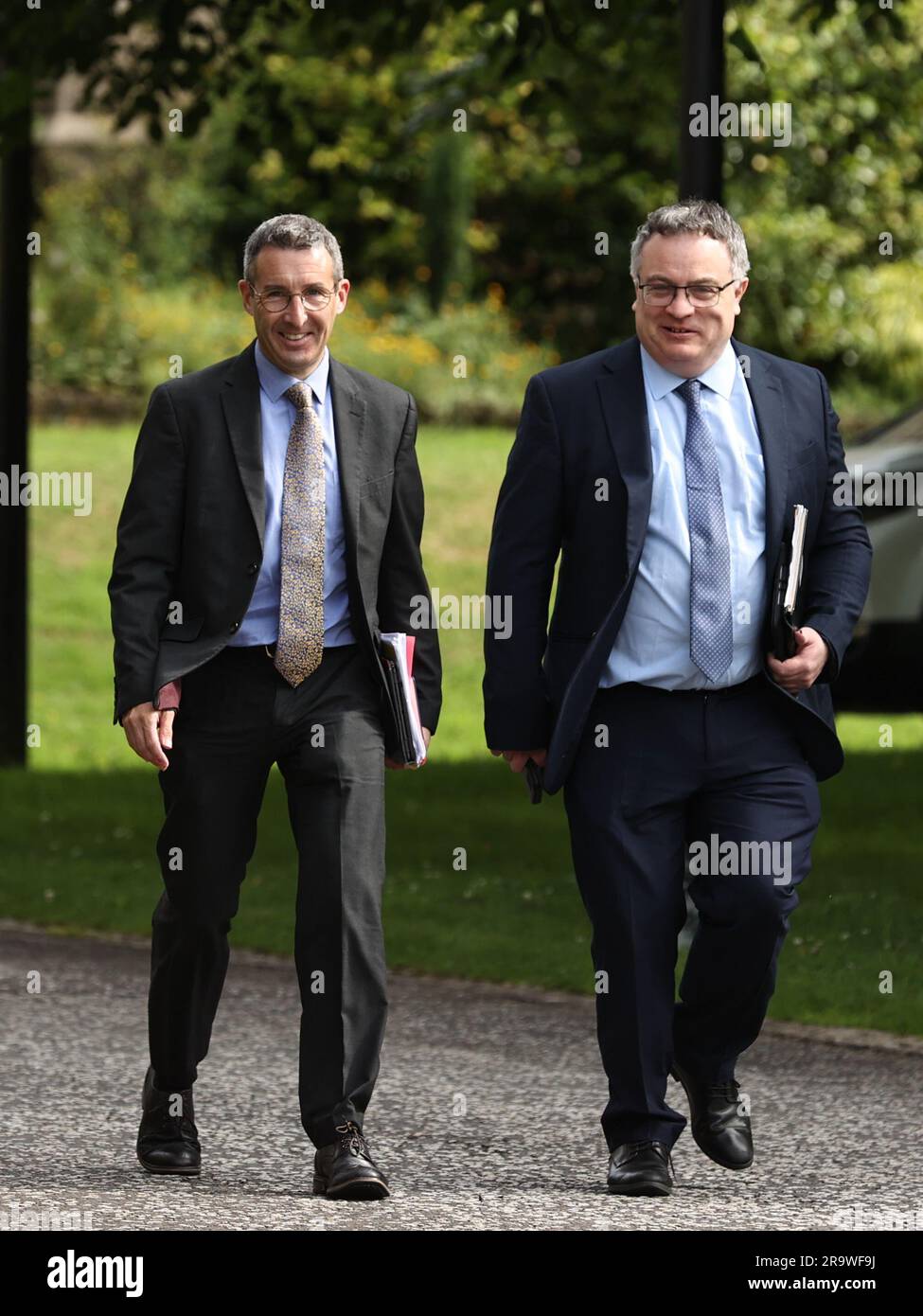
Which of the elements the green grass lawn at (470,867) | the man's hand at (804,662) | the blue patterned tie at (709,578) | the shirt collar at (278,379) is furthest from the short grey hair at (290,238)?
the green grass lawn at (470,867)

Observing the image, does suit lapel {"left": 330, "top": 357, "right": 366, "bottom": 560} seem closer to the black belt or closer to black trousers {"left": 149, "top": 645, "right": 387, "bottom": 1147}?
black trousers {"left": 149, "top": 645, "right": 387, "bottom": 1147}

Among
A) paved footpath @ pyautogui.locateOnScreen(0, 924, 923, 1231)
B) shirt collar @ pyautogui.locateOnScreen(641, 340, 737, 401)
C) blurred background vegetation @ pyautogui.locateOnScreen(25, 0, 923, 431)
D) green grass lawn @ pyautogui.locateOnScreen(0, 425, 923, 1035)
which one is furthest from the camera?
blurred background vegetation @ pyautogui.locateOnScreen(25, 0, 923, 431)

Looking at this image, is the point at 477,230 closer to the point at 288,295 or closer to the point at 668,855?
the point at 288,295

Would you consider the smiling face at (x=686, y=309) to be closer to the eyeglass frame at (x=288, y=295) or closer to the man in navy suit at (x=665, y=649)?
the man in navy suit at (x=665, y=649)

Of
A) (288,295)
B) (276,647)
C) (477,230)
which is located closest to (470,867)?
(276,647)

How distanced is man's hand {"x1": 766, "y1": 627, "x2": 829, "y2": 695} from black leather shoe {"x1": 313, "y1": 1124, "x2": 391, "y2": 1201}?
1305 millimetres

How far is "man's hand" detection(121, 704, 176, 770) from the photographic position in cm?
509

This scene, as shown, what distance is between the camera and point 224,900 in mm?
5211

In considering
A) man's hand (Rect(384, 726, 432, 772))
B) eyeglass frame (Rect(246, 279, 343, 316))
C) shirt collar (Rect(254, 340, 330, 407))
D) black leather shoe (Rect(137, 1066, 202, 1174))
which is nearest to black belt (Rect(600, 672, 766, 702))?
man's hand (Rect(384, 726, 432, 772))

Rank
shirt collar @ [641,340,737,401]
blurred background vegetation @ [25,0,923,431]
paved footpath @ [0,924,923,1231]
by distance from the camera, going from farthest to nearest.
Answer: blurred background vegetation @ [25,0,923,431], shirt collar @ [641,340,737,401], paved footpath @ [0,924,923,1231]

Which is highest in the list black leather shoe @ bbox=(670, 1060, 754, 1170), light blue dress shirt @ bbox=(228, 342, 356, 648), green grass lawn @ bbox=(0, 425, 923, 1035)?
light blue dress shirt @ bbox=(228, 342, 356, 648)

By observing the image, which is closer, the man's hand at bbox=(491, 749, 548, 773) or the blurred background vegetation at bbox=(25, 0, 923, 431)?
the man's hand at bbox=(491, 749, 548, 773)

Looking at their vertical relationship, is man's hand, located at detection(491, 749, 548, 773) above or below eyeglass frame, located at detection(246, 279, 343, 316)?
below

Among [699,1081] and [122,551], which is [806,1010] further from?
[122,551]
